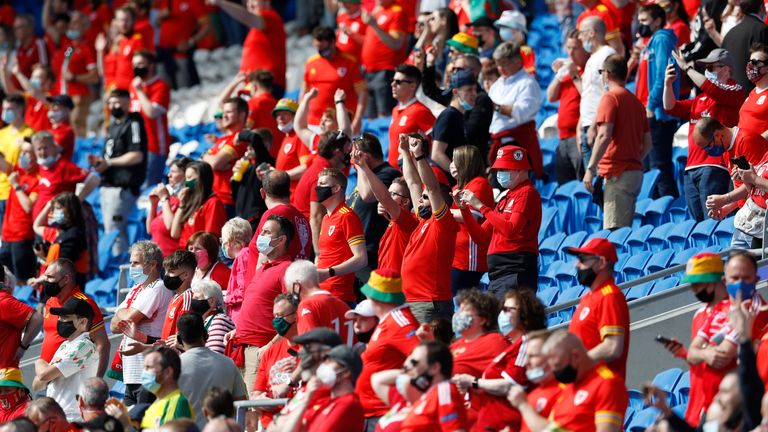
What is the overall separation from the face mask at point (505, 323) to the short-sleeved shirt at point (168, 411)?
69.2 inches

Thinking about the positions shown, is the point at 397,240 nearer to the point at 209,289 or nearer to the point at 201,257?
the point at 209,289

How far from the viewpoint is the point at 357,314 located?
8766 millimetres

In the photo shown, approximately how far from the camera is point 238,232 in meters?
11.0

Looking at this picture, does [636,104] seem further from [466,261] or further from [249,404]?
[249,404]

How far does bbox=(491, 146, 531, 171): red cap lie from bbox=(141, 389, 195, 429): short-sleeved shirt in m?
2.73

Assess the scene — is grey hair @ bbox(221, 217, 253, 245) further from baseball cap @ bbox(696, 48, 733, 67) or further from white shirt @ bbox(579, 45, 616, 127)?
baseball cap @ bbox(696, 48, 733, 67)

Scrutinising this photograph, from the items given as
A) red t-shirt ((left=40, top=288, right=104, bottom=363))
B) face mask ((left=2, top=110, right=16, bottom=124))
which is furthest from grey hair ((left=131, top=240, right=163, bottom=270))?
face mask ((left=2, top=110, right=16, bottom=124))

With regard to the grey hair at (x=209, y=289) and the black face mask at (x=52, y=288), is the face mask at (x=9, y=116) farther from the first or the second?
the grey hair at (x=209, y=289)

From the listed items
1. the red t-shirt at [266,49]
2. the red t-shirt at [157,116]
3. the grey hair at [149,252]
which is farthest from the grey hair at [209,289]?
the red t-shirt at [266,49]

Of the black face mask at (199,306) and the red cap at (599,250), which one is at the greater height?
the red cap at (599,250)

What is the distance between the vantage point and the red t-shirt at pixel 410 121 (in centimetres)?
1202

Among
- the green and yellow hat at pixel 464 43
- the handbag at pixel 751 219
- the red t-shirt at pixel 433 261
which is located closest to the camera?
the red t-shirt at pixel 433 261

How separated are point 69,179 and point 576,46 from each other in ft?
15.4

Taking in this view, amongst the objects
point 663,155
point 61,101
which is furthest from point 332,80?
point 663,155
